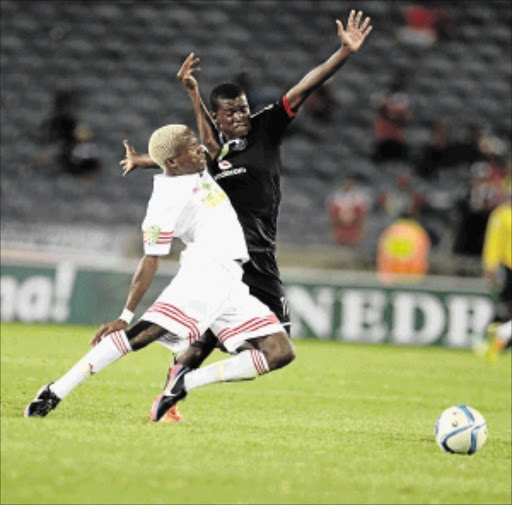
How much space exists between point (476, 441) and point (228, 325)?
Answer: 1547mm

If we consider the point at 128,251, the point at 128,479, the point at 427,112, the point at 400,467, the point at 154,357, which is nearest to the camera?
the point at 128,479

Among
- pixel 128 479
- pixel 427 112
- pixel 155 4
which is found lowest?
pixel 128 479

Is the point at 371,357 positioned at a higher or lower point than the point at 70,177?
lower

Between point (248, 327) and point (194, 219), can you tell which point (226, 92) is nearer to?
point (194, 219)

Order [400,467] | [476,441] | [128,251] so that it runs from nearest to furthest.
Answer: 1. [400,467]
2. [476,441]
3. [128,251]

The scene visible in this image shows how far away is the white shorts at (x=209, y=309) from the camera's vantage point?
7.11 metres

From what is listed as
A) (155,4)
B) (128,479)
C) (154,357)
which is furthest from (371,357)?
(155,4)

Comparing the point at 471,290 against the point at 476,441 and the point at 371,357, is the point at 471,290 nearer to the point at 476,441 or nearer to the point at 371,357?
the point at 371,357

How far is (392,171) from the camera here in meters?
21.8

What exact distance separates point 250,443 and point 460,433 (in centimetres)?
116

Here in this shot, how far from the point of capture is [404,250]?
1881 centimetres

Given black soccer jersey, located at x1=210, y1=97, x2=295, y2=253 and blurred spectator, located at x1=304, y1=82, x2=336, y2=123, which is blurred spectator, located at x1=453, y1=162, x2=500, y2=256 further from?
black soccer jersey, located at x1=210, y1=97, x2=295, y2=253

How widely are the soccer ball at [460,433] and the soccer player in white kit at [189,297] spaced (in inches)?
38.2

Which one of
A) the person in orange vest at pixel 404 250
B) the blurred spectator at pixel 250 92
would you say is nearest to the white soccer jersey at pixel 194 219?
the person in orange vest at pixel 404 250
